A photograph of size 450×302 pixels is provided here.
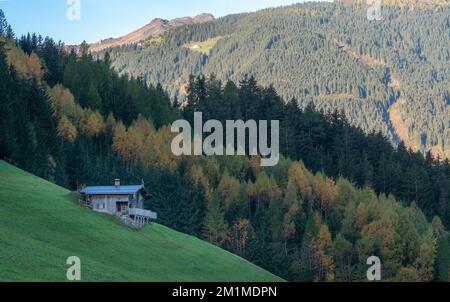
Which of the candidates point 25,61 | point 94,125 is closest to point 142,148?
point 94,125

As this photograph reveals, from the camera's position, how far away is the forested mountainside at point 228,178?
119 m

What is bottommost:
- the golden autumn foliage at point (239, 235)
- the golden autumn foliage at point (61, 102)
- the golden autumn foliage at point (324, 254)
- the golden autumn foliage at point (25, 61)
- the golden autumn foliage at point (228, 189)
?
the golden autumn foliage at point (324, 254)

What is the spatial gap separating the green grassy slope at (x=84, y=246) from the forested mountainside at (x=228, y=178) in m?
25.0

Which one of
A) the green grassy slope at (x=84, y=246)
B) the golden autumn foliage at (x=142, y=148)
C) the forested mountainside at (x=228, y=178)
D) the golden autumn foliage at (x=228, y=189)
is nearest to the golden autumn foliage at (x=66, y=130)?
the forested mountainside at (x=228, y=178)

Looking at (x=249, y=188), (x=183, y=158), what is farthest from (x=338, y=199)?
(x=183, y=158)

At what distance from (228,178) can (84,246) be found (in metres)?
76.9

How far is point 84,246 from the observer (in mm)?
63156

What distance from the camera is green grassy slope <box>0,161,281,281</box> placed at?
52844mm

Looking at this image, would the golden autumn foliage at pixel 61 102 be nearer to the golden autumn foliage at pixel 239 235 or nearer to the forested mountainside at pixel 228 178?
the forested mountainside at pixel 228 178

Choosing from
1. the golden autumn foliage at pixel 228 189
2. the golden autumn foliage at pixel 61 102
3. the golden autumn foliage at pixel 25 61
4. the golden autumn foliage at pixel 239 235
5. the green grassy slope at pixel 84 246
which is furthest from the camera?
the golden autumn foliage at pixel 25 61

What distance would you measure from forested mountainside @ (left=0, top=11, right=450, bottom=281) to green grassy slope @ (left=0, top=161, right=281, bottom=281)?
82.0ft

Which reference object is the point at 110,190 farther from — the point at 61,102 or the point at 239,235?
the point at 61,102

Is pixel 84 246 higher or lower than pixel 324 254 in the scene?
higher
